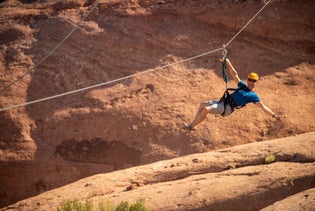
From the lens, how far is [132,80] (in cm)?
1370

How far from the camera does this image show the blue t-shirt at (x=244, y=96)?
9.43m

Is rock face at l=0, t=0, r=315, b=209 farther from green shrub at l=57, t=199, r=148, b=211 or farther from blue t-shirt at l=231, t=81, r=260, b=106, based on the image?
green shrub at l=57, t=199, r=148, b=211

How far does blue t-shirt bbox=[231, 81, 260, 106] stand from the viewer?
9.43 m

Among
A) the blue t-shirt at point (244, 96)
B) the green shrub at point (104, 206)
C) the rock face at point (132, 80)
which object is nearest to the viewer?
the green shrub at point (104, 206)

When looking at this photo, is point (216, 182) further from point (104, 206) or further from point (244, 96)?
point (104, 206)

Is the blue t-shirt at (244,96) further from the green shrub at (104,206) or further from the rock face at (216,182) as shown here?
the green shrub at (104,206)

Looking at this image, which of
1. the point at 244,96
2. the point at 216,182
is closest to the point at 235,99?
the point at 244,96

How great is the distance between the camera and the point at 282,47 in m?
14.4

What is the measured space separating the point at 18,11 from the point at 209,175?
10059 millimetres

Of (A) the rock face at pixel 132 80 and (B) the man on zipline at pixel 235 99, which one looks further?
(A) the rock face at pixel 132 80

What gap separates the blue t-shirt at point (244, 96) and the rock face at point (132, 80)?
9.37 feet

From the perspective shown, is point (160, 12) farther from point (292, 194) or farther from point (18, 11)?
point (292, 194)

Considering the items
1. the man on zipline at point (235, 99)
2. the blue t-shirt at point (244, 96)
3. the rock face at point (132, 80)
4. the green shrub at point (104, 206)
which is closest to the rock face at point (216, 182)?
the green shrub at point (104, 206)

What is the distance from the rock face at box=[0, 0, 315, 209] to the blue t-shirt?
9.37ft
